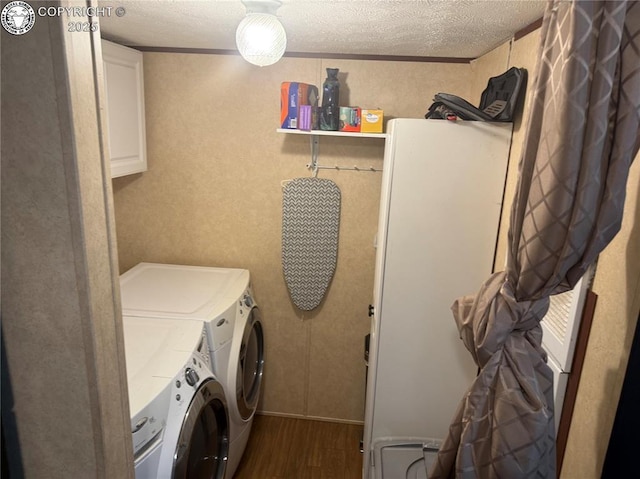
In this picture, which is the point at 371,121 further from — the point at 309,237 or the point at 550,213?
the point at 550,213

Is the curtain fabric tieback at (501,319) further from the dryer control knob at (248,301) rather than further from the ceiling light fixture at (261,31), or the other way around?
the dryer control knob at (248,301)

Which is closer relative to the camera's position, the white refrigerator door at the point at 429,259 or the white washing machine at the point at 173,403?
the white washing machine at the point at 173,403

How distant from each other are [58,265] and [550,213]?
95cm

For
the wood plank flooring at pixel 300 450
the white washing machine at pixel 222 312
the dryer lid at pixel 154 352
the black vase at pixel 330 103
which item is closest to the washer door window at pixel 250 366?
the white washing machine at pixel 222 312

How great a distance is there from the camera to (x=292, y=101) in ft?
7.70

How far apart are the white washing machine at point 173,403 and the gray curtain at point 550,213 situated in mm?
908

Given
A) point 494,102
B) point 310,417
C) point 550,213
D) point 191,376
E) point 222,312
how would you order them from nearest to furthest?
1. point 550,213
2. point 191,376
3. point 494,102
4. point 222,312
5. point 310,417

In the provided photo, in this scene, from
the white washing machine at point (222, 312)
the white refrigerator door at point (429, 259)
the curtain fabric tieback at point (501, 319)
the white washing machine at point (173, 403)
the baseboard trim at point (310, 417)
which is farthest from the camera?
the baseboard trim at point (310, 417)

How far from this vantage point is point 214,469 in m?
2.01

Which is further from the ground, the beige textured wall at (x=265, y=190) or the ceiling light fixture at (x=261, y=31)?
the ceiling light fixture at (x=261, y=31)

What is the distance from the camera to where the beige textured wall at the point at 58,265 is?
0.75m

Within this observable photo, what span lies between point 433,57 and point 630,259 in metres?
1.74

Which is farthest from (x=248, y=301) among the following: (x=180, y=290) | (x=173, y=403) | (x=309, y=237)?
(x=173, y=403)

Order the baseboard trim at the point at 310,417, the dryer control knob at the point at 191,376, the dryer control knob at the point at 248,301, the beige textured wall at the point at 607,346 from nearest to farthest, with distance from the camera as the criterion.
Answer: the beige textured wall at the point at 607,346
the dryer control knob at the point at 191,376
the dryer control knob at the point at 248,301
the baseboard trim at the point at 310,417
